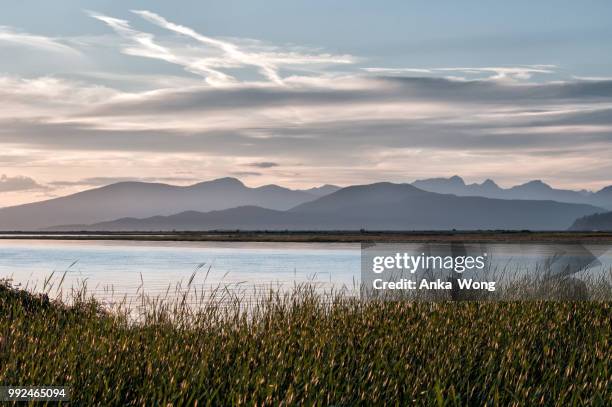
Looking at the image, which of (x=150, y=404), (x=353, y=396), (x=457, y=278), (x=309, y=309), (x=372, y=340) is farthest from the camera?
(x=457, y=278)

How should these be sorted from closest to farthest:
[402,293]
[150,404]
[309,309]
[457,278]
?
[150,404] → [309,309] → [402,293] → [457,278]

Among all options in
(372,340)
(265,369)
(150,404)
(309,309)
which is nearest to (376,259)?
(309,309)

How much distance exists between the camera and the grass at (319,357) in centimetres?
1235

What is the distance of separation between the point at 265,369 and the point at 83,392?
2.91 metres

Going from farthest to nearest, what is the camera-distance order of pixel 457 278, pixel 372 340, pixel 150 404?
pixel 457 278 < pixel 372 340 < pixel 150 404

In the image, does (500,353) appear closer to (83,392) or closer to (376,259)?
(83,392)

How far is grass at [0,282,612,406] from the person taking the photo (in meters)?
12.4

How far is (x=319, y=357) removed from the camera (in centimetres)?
1438

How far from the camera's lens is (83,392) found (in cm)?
1205

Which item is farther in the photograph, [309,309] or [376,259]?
[376,259]

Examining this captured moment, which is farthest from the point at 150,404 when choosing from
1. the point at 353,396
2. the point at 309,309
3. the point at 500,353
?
the point at 309,309

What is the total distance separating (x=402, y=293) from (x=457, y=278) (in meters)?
3.53

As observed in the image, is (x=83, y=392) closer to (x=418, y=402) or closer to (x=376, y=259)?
(x=418, y=402)

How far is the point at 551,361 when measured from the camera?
16.0 m
